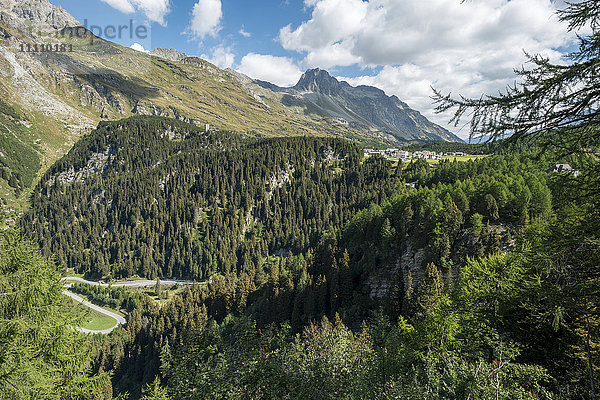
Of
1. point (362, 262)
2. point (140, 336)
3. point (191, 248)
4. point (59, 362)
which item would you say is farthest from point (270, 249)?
point (59, 362)

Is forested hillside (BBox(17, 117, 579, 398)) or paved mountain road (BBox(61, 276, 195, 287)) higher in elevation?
forested hillside (BBox(17, 117, 579, 398))

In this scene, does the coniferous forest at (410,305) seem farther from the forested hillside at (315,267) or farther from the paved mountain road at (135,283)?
the paved mountain road at (135,283)

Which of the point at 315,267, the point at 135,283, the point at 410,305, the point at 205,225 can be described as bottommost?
the point at 135,283

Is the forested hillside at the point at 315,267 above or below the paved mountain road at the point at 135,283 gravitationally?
above

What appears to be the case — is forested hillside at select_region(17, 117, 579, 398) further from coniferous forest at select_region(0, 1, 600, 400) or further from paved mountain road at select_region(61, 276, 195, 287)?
paved mountain road at select_region(61, 276, 195, 287)

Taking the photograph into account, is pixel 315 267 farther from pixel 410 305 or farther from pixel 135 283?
pixel 135 283

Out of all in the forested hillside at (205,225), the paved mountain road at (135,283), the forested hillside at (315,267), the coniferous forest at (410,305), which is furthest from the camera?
the forested hillside at (205,225)

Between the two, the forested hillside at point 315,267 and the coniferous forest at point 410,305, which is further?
the forested hillside at point 315,267

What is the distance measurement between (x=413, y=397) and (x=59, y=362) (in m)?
16.9

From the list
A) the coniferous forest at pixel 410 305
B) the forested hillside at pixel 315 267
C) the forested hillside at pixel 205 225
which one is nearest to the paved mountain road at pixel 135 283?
the forested hillside at pixel 205 225

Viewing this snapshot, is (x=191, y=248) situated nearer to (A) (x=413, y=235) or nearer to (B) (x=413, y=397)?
(A) (x=413, y=235)

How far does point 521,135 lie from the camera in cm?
711

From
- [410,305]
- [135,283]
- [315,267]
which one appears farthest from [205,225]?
[410,305]

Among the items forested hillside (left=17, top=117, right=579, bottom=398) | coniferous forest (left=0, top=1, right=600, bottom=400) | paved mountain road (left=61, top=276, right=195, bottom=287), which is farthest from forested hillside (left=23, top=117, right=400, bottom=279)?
coniferous forest (left=0, top=1, right=600, bottom=400)
